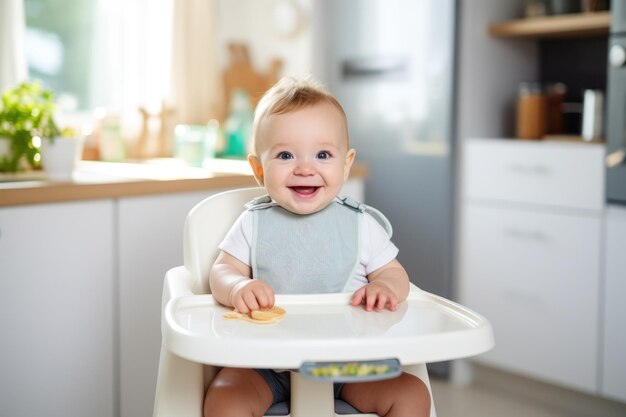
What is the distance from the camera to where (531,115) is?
2.81 m

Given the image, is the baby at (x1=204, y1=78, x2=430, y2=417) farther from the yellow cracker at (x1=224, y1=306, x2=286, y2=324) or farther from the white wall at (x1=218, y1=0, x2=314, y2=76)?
the white wall at (x1=218, y1=0, x2=314, y2=76)

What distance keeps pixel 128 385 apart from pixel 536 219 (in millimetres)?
1368

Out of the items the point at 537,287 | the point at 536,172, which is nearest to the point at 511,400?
the point at 537,287

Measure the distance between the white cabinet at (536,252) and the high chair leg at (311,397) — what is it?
143 cm

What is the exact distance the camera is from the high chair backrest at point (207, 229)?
1563 millimetres

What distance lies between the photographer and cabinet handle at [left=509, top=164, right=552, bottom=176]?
8.59ft

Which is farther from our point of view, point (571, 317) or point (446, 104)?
point (446, 104)

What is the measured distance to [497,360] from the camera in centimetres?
281

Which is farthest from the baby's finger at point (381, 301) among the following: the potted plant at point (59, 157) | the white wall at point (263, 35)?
the white wall at point (263, 35)

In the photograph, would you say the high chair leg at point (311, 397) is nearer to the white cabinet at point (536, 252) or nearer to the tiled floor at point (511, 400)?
the tiled floor at point (511, 400)

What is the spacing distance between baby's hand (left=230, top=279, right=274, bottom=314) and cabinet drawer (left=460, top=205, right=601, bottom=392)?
1.49 meters

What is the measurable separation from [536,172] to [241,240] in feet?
4.63

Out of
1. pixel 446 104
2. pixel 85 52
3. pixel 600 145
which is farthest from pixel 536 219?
pixel 85 52

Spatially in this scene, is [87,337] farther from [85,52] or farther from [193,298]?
[85,52]
